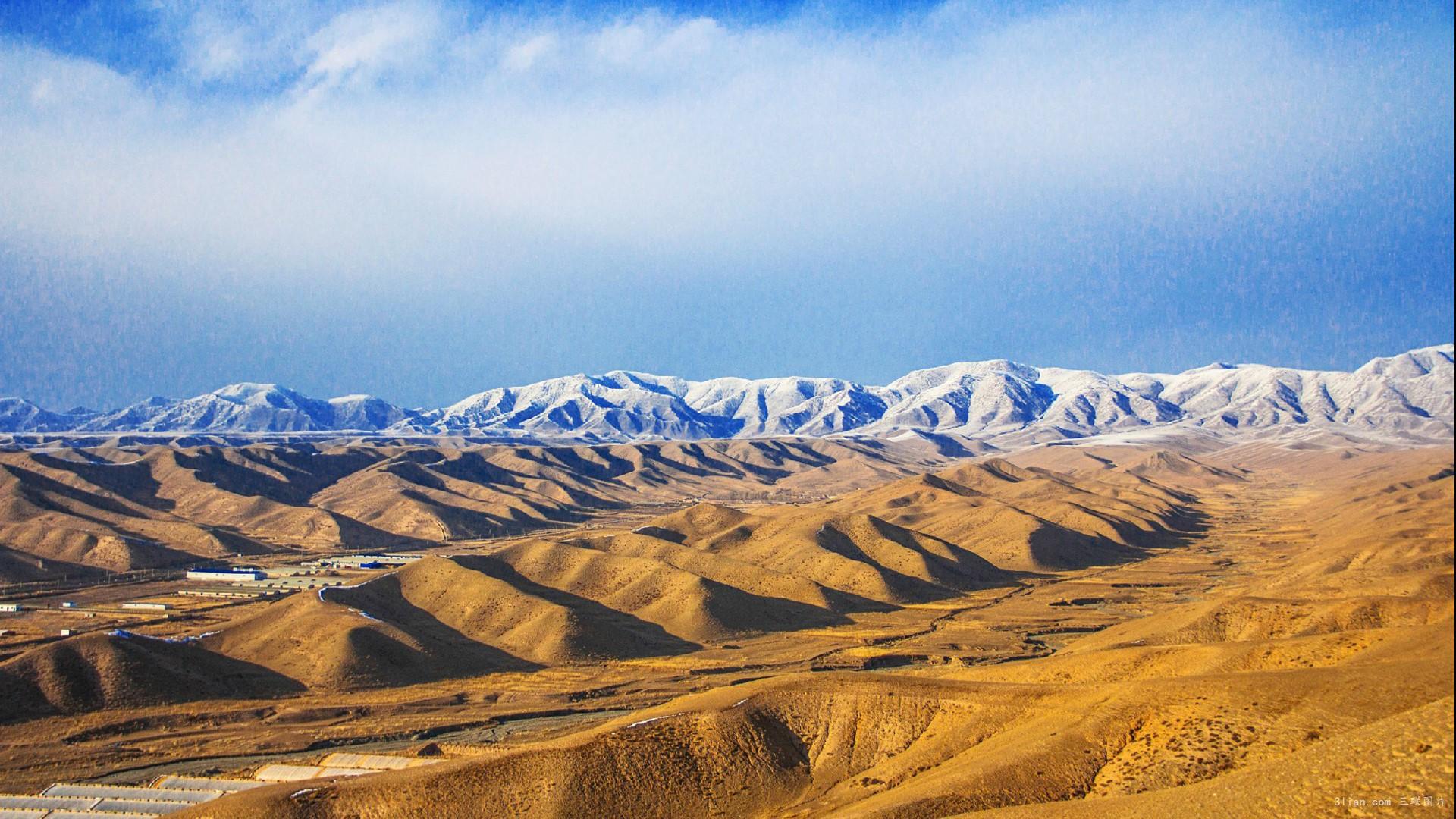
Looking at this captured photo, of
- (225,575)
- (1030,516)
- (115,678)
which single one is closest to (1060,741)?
(115,678)

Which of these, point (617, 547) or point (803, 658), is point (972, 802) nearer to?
point (803, 658)

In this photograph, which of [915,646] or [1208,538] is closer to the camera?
[915,646]

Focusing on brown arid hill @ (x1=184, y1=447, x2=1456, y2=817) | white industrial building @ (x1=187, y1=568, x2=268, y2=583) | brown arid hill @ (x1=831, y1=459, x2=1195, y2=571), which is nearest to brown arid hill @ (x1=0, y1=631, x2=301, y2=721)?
brown arid hill @ (x1=184, y1=447, x2=1456, y2=817)

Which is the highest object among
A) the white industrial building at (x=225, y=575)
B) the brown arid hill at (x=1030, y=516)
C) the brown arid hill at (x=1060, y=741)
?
the white industrial building at (x=225, y=575)

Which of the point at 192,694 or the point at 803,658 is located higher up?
the point at 192,694

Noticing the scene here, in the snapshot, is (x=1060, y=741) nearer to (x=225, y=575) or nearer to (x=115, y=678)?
(x=115, y=678)

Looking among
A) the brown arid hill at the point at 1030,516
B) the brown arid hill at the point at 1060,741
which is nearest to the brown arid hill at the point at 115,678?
the brown arid hill at the point at 1060,741

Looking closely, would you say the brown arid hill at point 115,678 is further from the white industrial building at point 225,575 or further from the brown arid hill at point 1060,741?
the white industrial building at point 225,575

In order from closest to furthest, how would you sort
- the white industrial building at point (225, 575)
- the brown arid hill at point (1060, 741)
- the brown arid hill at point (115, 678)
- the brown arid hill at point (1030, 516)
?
the brown arid hill at point (1060, 741) → the brown arid hill at point (115, 678) → the white industrial building at point (225, 575) → the brown arid hill at point (1030, 516)

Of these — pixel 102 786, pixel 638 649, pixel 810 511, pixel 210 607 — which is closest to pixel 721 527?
pixel 810 511
